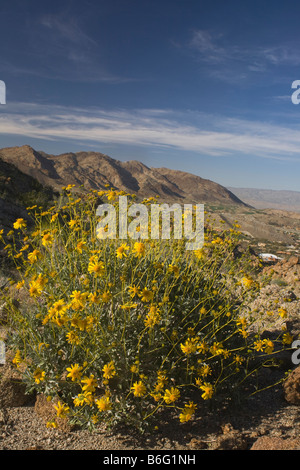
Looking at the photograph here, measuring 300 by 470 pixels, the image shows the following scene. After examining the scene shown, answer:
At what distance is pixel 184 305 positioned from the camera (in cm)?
335

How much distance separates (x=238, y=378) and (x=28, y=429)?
2.17 metres

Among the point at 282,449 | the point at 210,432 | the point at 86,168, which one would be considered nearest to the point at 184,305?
the point at 210,432

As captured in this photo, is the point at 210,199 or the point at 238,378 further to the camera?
the point at 210,199

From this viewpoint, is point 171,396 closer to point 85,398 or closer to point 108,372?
point 108,372

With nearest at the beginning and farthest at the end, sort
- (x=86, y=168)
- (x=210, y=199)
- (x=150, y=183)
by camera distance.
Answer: (x=86, y=168), (x=150, y=183), (x=210, y=199)

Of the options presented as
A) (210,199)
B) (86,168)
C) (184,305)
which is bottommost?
(184,305)

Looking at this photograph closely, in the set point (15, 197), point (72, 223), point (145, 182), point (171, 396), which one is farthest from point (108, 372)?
point (145, 182)

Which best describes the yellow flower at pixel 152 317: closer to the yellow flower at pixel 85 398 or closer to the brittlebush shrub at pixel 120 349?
the brittlebush shrub at pixel 120 349

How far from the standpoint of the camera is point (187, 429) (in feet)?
9.71

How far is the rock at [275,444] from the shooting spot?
240 cm

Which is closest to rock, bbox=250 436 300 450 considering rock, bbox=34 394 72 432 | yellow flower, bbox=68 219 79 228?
rock, bbox=34 394 72 432

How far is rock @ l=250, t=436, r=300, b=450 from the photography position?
7.89 feet

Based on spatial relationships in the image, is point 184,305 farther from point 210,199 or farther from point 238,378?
point 210,199

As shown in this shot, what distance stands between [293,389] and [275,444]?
99 cm
